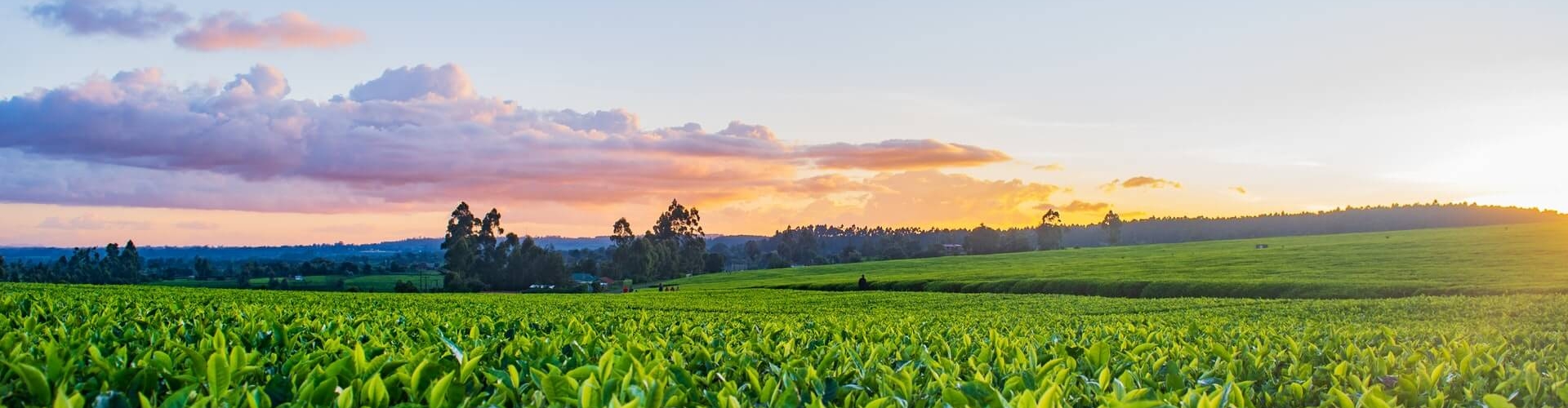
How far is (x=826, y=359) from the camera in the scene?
4.11 meters

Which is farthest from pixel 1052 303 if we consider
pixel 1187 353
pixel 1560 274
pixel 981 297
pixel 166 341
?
pixel 166 341

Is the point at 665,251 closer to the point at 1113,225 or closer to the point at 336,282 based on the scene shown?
the point at 336,282

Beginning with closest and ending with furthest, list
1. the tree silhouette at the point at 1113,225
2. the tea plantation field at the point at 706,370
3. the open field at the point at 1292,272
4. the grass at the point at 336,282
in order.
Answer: the tea plantation field at the point at 706,370
the open field at the point at 1292,272
the grass at the point at 336,282
the tree silhouette at the point at 1113,225

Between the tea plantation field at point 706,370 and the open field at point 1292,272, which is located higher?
the tea plantation field at point 706,370

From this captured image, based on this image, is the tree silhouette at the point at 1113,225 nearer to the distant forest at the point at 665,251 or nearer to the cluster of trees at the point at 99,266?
the distant forest at the point at 665,251

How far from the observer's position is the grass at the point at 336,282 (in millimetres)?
79562

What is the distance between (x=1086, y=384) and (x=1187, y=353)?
2.01 metres

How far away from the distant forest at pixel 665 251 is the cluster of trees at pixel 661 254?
14 centimetres

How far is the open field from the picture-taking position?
4134 centimetres

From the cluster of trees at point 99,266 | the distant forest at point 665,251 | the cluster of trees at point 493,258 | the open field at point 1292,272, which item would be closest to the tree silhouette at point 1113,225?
the distant forest at point 665,251

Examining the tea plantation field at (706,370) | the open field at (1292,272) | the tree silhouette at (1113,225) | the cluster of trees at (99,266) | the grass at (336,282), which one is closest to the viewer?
the tea plantation field at (706,370)

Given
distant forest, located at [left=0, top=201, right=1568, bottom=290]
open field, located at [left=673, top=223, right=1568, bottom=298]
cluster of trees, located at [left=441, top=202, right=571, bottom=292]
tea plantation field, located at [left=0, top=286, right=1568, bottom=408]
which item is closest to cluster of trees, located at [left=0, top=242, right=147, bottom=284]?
distant forest, located at [left=0, top=201, right=1568, bottom=290]

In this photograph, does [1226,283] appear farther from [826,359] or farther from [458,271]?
[458,271]

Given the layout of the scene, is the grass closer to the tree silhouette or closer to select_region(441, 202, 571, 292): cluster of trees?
select_region(441, 202, 571, 292): cluster of trees
